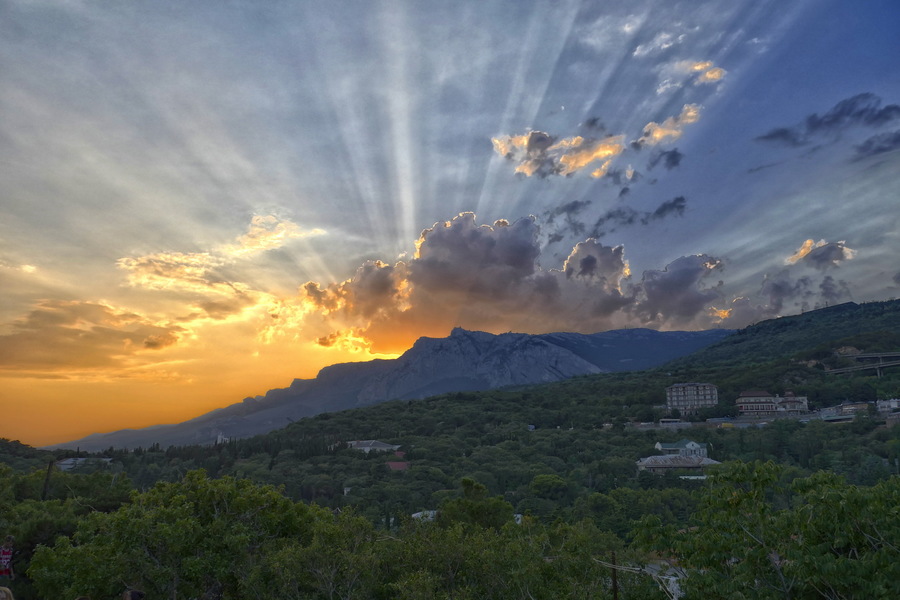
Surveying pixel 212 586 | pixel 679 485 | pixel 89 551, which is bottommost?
pixel 679 485

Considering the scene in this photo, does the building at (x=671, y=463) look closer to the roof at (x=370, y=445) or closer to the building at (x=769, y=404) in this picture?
the building at (x=769, y=404)

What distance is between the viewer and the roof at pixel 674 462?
Answer: 101m

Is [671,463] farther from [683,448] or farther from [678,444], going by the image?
[678,444]

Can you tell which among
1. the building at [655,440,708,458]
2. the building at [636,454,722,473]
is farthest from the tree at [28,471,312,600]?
the building at [655,440,708,458]

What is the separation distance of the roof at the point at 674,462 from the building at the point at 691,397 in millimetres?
60923

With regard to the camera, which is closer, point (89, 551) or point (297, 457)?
point (89, 551)

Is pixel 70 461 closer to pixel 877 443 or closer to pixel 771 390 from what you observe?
pixel 877 443

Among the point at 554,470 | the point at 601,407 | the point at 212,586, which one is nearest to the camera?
the point at 212,586

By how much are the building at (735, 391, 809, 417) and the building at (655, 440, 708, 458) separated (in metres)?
35.5

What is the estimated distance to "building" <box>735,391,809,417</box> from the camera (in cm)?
14038

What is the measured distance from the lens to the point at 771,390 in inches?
6176

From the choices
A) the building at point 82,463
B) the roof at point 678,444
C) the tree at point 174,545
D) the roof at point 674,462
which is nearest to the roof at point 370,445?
the building at point 82,463

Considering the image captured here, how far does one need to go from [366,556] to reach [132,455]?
413 ft

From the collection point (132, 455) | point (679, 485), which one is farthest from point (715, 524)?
point (132, 455)
